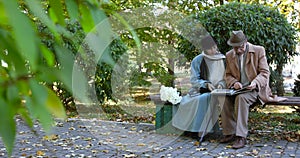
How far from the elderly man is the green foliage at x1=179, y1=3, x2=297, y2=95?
5.10 ft

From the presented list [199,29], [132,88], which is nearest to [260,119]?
[199,29]

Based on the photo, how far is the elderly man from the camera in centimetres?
505

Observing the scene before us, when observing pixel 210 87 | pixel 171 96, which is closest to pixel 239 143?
pixel 210 87

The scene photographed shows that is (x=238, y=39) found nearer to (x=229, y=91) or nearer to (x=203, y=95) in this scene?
(x=229, y=91)

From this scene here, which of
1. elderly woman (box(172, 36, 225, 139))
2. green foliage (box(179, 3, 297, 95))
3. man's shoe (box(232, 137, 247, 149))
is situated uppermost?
green foliage (box(179, 3, 297, 95))

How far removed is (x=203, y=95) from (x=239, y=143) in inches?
34.7

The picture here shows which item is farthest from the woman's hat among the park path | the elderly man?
the park path

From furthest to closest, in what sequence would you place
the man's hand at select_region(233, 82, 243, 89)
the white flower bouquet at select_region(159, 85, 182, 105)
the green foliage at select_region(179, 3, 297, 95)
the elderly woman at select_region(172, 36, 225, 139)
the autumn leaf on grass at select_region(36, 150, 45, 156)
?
1. the green foliage at select_region(179, 3, 297, 95)
2. the white flower bouquet at select_region(159, 85, 182, 105)
3. the elderly woman at select_region(172, 36, 225, 139)
4. the man's hand at select_region(233, 82, 243, 89)
5. the autumn leaf on grass at select_region(36, 150, 45, 156)

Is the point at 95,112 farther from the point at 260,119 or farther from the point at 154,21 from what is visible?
the point at 260,119

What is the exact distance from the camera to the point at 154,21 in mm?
8789

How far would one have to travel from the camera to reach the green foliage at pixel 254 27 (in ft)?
22.3

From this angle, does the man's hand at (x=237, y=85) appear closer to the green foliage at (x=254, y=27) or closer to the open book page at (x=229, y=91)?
the open book page at (x=229, y=91)

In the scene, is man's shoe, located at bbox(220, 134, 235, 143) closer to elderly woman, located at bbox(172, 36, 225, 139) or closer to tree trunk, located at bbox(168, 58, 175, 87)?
elderly woman, located at bbox(172, 36, 225, 139)

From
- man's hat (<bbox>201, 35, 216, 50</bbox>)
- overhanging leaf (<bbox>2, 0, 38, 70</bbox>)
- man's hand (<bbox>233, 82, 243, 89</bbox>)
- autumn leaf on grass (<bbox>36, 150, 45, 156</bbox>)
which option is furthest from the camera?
man's hat (<bbox>201, 35, 216, 50</bbox>)
